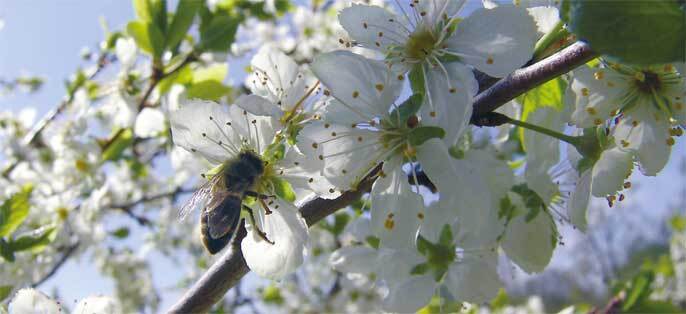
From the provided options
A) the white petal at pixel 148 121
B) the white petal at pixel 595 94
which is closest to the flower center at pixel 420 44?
the white petal at pixel 595 94

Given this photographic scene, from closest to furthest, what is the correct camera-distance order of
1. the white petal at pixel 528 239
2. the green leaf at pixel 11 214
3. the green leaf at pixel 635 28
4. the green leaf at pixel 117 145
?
the green leaf at pixel 635 28
the white petal at pixel 528 239
the green leaf at pixel 11 214
the green leaf at pixel 117 145

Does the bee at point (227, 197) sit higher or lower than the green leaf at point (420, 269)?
higher

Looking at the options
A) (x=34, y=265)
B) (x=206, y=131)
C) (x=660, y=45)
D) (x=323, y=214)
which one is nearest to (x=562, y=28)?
(x=660, y=45)

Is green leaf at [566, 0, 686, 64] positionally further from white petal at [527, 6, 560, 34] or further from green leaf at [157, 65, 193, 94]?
green leaf at [157, 65, 193, 94]

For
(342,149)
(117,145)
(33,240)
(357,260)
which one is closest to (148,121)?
(117,145)

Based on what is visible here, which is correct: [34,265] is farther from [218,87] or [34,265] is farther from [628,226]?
[628,226]

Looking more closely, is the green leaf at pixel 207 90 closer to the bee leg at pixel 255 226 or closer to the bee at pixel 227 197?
the bee at pixel 227 197
